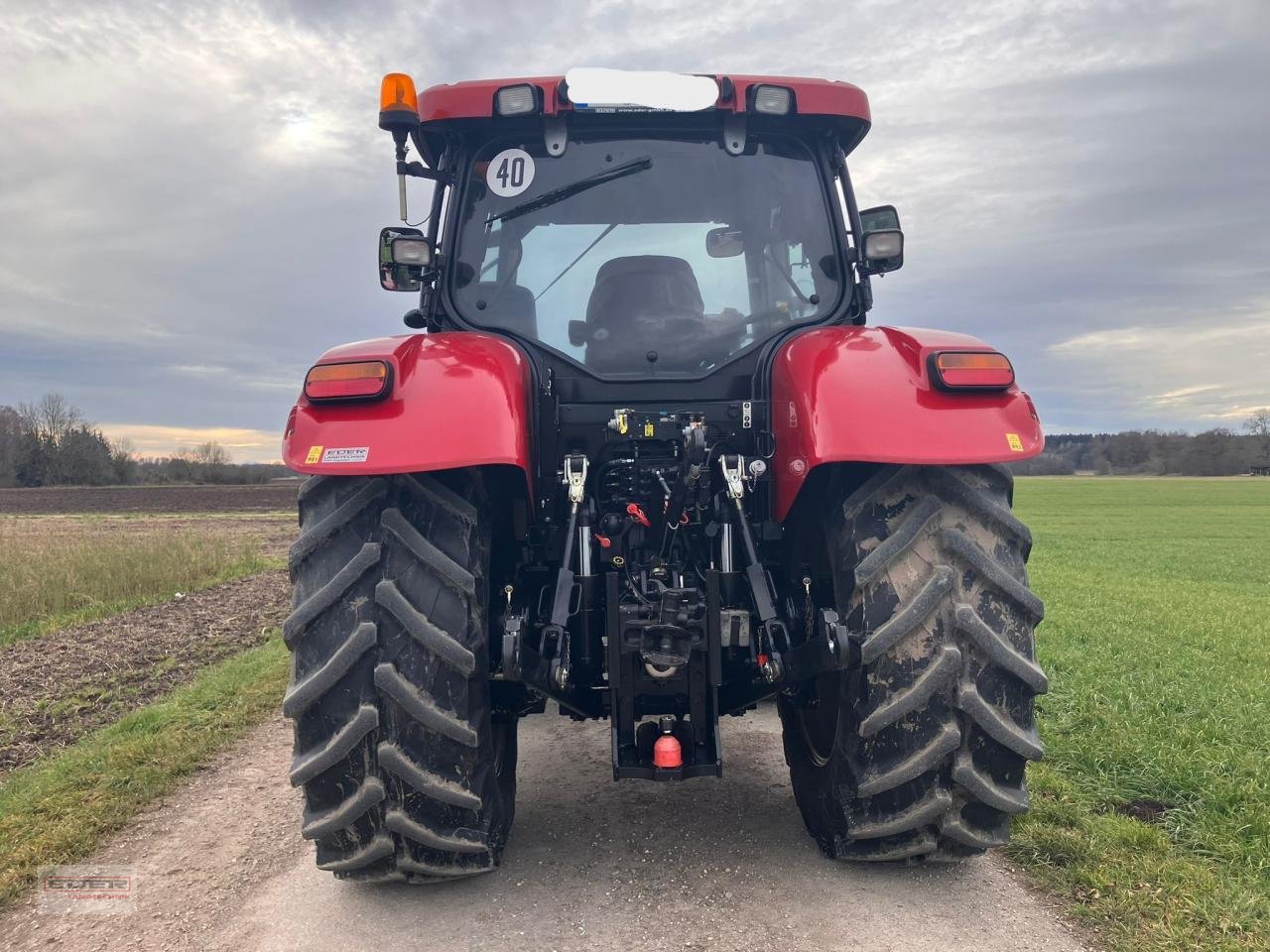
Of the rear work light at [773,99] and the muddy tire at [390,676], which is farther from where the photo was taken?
the rear work light at [773,99]

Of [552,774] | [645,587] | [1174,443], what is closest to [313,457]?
[645,587]

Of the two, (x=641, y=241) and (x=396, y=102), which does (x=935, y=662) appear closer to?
(x=641, y=241)

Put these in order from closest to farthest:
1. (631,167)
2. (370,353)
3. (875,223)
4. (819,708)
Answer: (370,353), (819,708), (631,167), (875,223)

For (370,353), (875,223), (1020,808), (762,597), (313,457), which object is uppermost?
(875,223)

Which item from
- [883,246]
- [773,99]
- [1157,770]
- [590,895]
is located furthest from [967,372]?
[1157,770]

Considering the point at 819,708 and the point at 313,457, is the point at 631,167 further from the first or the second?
the point at 819,708

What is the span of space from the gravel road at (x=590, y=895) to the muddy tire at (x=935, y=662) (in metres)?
0.23

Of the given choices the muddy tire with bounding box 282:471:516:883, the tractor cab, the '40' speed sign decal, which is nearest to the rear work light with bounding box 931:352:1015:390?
the tractor cab

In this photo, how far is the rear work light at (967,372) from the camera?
243 cm

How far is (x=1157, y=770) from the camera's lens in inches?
144

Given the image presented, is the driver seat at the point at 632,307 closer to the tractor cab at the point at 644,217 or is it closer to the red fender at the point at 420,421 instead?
the tractor cab at the point at 644,217

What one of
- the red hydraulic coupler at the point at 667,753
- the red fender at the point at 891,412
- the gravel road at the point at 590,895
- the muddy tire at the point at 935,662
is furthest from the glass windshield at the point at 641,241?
the gravel road at the point at 590,895

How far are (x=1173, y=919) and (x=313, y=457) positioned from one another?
2.68 meters

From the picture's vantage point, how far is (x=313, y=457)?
2338 millimetres
